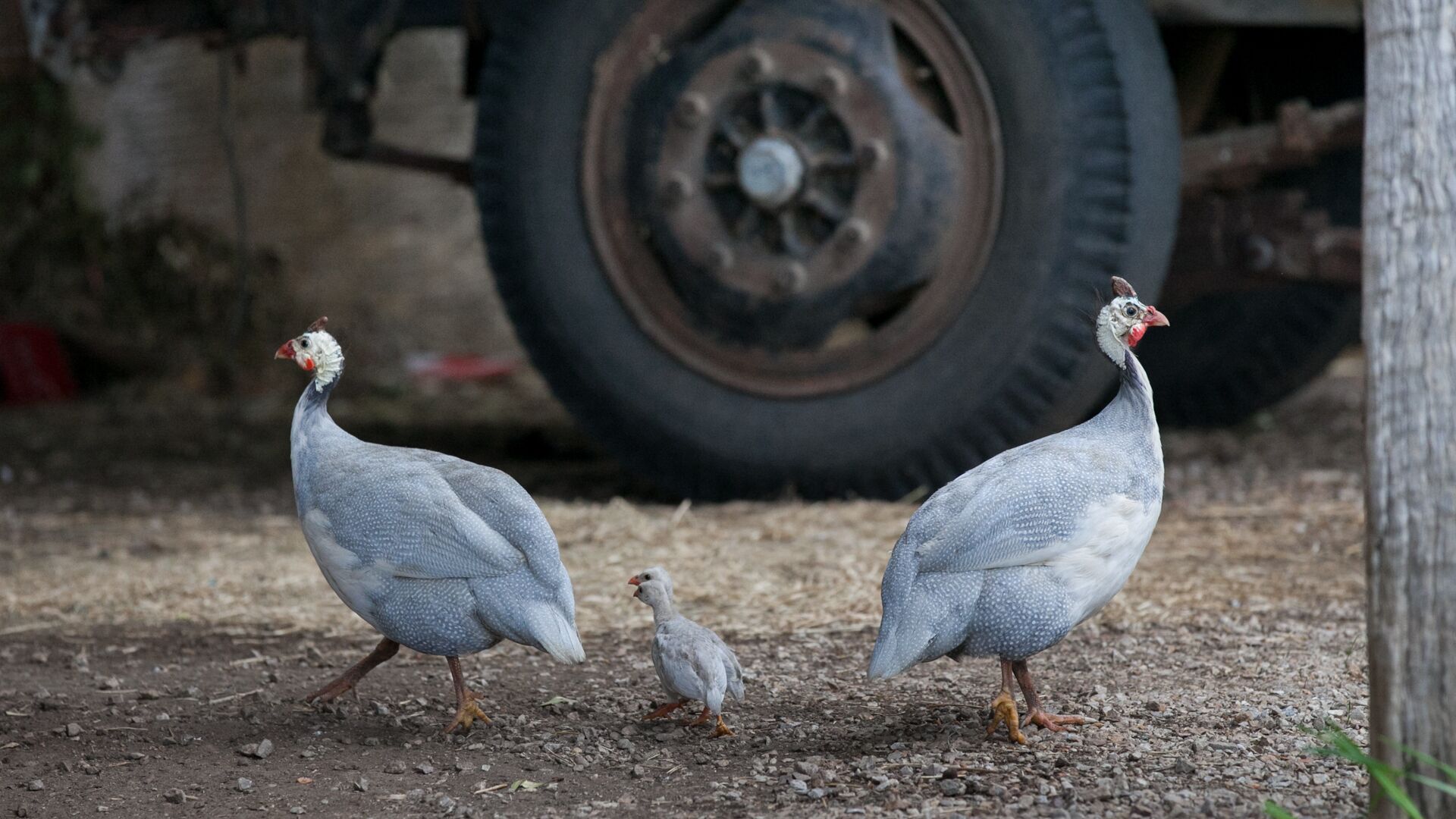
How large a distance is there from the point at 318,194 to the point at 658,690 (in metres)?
6.65

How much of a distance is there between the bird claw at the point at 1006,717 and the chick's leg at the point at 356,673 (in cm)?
109

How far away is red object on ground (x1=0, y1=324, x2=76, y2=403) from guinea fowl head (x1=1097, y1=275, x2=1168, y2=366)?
21.9 ft

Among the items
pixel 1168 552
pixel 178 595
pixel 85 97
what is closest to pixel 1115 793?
pixel 1168 552

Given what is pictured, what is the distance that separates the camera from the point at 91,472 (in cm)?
600

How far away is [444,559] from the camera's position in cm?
Answer: 276

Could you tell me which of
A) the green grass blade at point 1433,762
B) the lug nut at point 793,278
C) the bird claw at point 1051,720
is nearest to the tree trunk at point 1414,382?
the green grass blade at point 1433,762

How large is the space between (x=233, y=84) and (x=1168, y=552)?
6.68 m

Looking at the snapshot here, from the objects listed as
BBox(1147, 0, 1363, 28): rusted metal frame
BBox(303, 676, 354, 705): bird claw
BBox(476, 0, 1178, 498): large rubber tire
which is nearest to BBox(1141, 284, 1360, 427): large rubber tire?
BBox(1147, 0, 1363, 28): rusted metal frame

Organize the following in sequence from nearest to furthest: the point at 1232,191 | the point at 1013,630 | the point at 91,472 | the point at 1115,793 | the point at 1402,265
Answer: the point at 1402,265, the point at 1115,793, the point at 1013,630, the point at 1232,191, the point at 91,472

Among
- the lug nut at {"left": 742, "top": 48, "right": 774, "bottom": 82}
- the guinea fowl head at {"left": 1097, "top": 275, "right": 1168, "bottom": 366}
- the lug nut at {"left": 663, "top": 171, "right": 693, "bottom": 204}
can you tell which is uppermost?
the lug nut at {"left": 742, "top": 48, "right": 774, "bottom": 82}

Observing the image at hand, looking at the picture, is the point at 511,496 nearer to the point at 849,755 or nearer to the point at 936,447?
the point at 849,755

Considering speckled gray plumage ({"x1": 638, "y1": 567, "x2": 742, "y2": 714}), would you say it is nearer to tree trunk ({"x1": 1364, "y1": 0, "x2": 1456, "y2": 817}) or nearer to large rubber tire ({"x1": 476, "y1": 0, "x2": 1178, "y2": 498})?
tree trunk ({"x1": 1364, "y1": 0, "x2": 1456, "y2": 817})

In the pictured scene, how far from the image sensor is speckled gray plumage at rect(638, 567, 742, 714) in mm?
2725

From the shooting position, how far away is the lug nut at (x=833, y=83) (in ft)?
14.7
